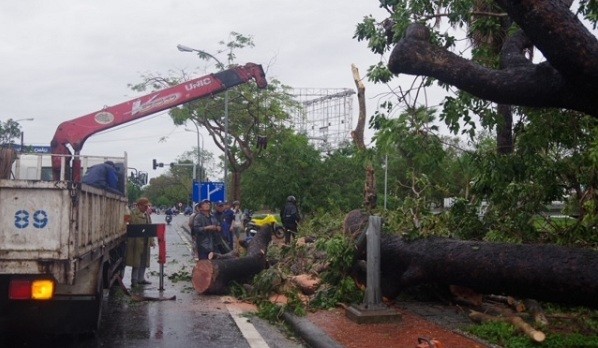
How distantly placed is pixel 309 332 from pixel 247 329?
1019mm

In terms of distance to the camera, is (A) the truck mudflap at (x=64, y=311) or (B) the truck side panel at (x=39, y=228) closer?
(B) the truck side panel at (x=39, y=228)

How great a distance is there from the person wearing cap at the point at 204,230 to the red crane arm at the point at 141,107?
286 centimetres

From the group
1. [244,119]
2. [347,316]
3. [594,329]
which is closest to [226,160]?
[244,119]

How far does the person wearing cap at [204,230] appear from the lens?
13539mm

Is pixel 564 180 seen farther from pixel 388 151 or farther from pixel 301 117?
pixel 301 117

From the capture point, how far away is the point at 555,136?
823 cm

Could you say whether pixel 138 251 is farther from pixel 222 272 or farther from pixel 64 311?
pixel 64 311

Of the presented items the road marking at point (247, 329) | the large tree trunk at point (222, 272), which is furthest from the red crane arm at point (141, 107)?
the road marking at point (247, 329)

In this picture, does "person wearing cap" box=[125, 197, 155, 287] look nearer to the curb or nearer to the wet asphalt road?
the wet asphalt road

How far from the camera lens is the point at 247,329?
8.56m

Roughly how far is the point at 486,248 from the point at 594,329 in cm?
162

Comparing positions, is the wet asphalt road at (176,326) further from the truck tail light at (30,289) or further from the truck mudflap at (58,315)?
the truck tail light at (30,289)

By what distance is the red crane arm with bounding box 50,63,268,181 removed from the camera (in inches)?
583

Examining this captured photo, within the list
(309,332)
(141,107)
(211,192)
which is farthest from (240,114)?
(309,332)
